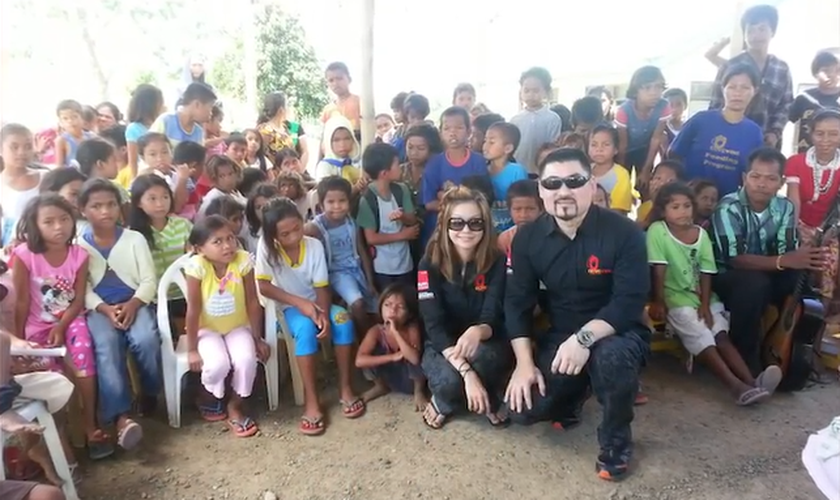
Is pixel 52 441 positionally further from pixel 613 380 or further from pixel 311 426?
pixel 613 380

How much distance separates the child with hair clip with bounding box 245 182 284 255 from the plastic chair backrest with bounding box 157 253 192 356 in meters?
0.70

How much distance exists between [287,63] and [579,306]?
11101 mm

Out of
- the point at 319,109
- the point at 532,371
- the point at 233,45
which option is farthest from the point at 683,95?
the point at 233,45

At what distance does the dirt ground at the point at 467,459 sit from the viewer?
9.01 feet

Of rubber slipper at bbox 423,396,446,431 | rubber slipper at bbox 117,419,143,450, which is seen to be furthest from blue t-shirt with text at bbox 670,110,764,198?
rubber slipper at bbox 117,419,143,450

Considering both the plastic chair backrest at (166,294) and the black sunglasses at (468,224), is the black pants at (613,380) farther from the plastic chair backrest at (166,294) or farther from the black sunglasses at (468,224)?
the plastic chair backrest at (166,294)

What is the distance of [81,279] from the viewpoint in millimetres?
3086

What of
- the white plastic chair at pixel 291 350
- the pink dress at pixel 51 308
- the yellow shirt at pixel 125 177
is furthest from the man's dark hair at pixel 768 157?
the yellow shirt at pixel 125 177

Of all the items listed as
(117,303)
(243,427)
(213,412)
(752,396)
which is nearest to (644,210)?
(752,396)

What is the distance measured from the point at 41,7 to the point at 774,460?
52.7 ft

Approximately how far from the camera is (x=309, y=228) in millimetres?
3865

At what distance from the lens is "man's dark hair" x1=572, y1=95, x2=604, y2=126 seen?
496cm

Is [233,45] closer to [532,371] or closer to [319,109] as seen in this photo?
[319,109]

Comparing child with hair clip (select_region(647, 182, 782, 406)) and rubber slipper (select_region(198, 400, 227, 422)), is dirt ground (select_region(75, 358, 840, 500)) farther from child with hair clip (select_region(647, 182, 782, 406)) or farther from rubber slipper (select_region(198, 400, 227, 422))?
child with hair clip (select_region(647, 182, 782, 406))
